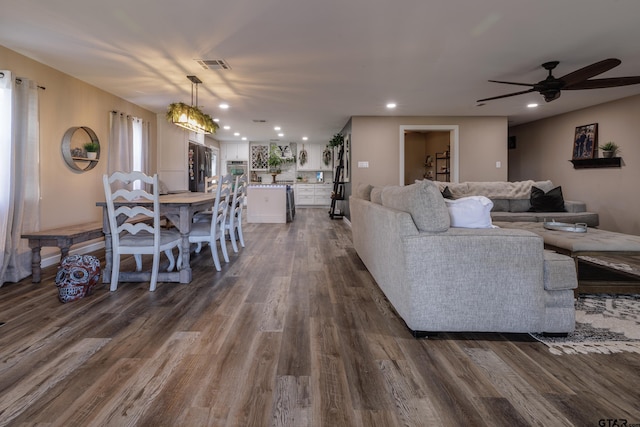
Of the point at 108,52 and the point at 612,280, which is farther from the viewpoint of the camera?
the point at 108,52

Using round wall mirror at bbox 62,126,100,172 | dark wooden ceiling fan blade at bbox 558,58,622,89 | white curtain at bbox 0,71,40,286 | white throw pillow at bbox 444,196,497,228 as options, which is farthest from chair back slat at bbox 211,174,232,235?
dark wooden ceiling fan blade at bbox 558,58,622,89

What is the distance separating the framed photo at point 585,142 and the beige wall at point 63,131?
26.5 ft

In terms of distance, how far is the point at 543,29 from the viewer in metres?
3.04

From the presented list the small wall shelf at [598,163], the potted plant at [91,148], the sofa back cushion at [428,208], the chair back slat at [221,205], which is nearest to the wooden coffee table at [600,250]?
the sofa back cushion at [428,208]

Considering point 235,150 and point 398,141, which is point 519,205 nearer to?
point 398,141

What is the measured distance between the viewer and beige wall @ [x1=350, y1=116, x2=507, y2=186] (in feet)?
22.7

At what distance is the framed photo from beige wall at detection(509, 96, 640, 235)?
84 mm

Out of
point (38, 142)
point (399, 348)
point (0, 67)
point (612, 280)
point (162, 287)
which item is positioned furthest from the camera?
point (38, 142)

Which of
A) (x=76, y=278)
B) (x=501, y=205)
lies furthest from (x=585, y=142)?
(x=76, y=278)

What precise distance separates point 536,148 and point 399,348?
7408mm

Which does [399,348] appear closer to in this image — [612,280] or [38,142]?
[612,280]

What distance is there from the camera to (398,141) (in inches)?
274

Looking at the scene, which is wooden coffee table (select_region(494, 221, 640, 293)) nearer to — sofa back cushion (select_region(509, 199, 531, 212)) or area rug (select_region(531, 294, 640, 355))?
area rug (select_region(531, 294, 640, 355))

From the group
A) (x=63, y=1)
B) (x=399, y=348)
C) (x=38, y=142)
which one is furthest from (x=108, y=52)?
(x=399, y=348)
